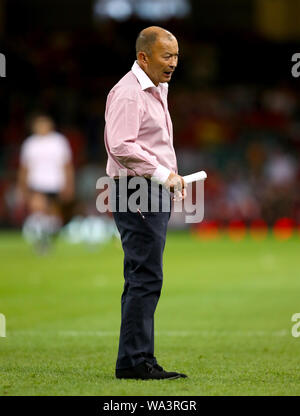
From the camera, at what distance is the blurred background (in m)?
27.9

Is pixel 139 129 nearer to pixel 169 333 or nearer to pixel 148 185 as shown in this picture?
pixel 148 185

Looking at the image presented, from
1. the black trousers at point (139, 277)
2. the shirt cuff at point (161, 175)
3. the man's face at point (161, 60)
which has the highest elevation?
the man's face at point (161, 60)

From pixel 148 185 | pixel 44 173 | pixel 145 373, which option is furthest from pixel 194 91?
pixel 145 373

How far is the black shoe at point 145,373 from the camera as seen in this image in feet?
19.2

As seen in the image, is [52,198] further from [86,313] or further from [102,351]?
[102,351]

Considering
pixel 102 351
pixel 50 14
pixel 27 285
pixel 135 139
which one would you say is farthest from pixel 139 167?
pixel 50 14

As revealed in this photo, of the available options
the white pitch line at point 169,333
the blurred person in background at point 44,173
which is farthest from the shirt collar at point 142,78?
the blurred person in background at point 44,173

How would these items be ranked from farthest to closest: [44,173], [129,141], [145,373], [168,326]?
[44,173] → [168,326] → [145,373] → [129,141]

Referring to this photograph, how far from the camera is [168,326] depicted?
342 inches

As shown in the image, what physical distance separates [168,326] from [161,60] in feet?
11.3

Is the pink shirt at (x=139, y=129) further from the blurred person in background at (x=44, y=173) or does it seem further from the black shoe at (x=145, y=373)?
the blurred person in background at (x=44, y=173)

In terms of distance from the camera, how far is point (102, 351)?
727 cm

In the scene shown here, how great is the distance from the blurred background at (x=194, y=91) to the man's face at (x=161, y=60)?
779 inches
